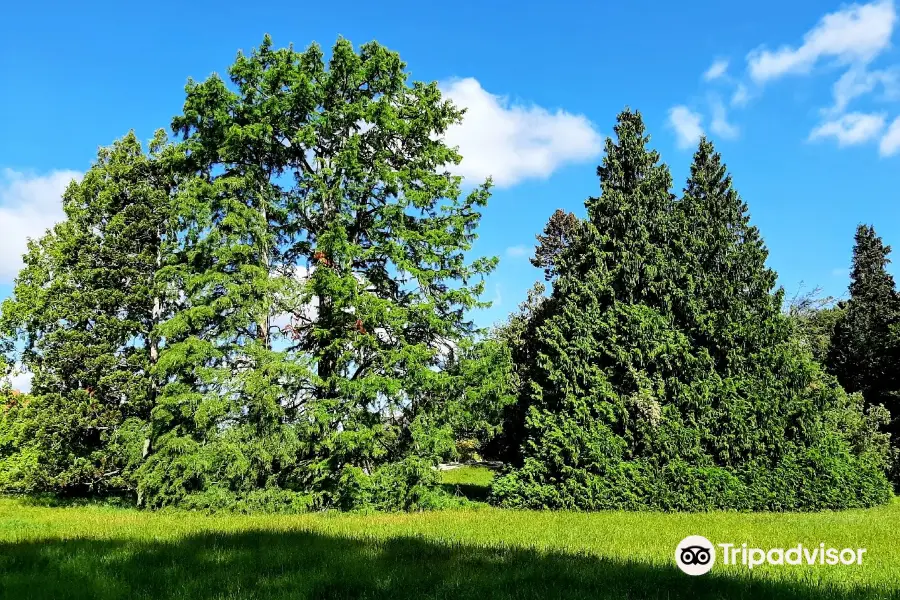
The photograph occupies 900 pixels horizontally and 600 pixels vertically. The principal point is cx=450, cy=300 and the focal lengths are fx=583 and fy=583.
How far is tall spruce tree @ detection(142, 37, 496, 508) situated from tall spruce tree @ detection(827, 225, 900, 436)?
20877 millimetres

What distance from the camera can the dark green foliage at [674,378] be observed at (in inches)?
638

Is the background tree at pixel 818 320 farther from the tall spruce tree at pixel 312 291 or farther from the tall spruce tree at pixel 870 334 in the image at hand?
the tall spruce tree at pixel 312 291

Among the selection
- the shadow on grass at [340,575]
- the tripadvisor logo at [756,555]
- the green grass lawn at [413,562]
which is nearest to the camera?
the shadow on grass at [340,575]

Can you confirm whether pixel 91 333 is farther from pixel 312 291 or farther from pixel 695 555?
pixel 695 555

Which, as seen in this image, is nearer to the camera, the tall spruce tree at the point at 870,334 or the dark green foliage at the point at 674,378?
the dark green foliage at the point at 674,378

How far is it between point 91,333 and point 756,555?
1851 centimetres

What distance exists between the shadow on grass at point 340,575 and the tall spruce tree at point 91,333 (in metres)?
10.3

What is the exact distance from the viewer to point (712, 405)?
665 inches

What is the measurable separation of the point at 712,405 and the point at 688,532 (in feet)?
21.7

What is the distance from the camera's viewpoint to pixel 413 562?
740 centimetres

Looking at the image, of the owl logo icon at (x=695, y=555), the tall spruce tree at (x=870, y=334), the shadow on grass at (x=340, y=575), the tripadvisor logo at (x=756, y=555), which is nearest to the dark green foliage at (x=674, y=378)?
the owl logo icon at (x=695, y=555)

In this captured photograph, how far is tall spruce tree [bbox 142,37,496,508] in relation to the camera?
15.7 m

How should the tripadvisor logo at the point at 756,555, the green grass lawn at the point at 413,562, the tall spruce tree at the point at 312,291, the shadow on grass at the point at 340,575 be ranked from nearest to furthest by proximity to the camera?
the shadow on grass at the point at 340,575
the green grass lawn at the point at 413,562
the tripadvisor logo at the point at 756,555
the tall spruce tree at the point at 312,291

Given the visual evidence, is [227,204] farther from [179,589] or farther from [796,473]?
[796,473]
